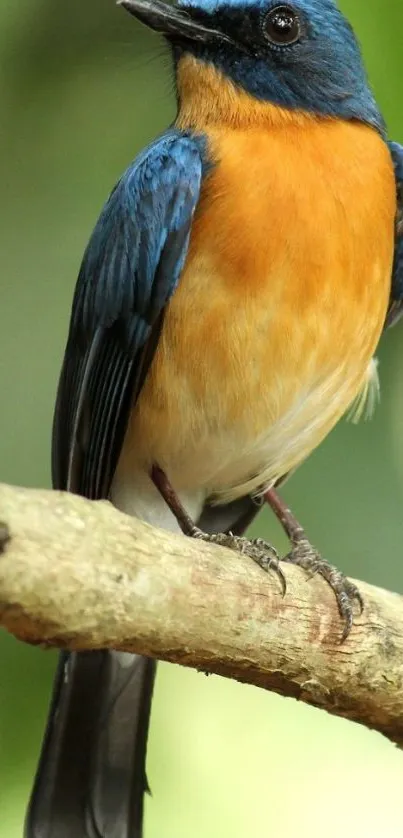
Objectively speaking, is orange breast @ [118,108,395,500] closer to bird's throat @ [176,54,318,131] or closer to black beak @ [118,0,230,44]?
bird's throat @ [176,54,318,131]

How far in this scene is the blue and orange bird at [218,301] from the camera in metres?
3.38

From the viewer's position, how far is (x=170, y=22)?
11.7 feet

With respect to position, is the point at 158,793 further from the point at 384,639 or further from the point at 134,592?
the point at 134,592

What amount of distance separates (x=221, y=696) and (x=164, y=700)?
18 cm

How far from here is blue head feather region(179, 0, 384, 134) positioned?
359cm

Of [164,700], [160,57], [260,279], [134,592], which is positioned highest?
[160,57]

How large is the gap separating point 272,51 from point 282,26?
76mm

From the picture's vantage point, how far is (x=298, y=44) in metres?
3.71

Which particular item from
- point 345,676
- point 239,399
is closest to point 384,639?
point 345,676

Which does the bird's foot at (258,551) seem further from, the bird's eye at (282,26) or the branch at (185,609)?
the bird's eye at (282,26)

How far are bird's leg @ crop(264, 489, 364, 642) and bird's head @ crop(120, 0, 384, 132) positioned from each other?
1.15 metres

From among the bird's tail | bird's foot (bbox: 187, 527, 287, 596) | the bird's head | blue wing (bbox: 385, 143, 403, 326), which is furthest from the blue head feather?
the bird's tail

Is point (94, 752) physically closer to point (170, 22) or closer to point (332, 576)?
point (332, 576)

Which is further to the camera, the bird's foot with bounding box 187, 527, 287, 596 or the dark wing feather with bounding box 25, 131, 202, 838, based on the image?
the dark wing feather with bounding box 25, 131, 202, 838
